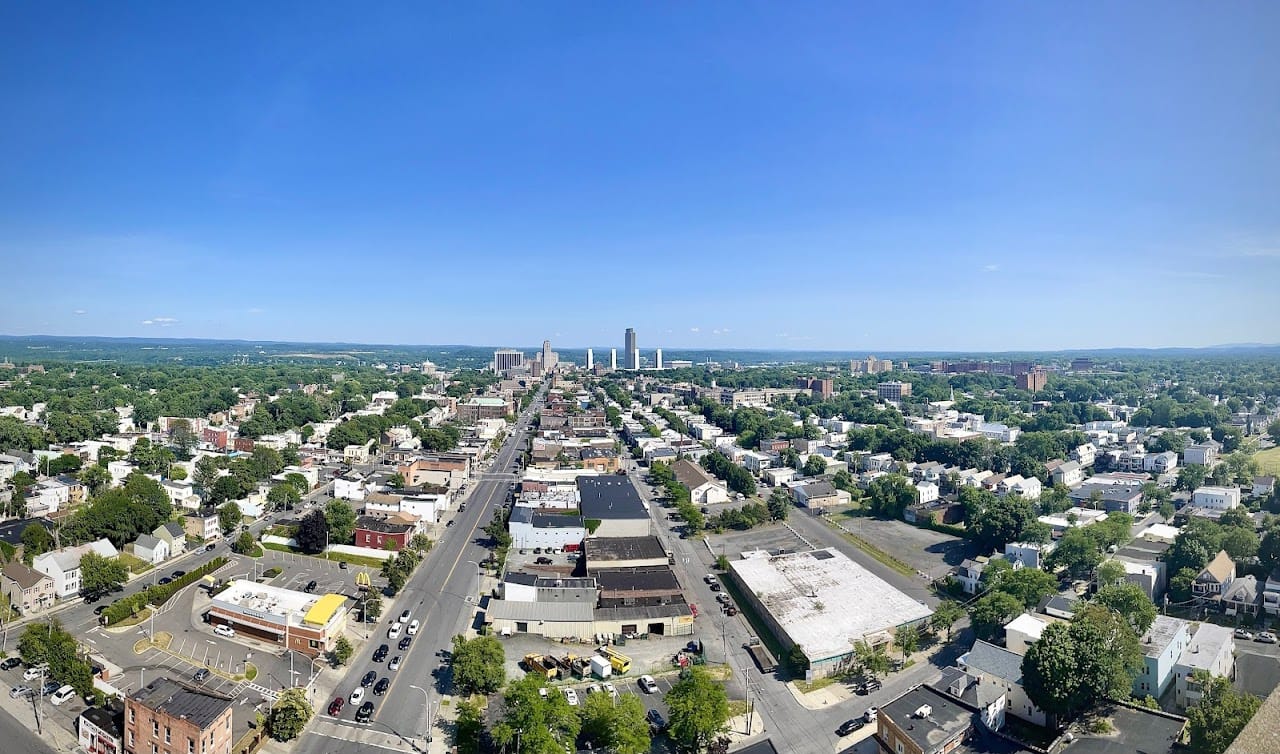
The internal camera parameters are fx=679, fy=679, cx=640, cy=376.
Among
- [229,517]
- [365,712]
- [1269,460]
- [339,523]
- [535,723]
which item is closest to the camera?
[535,723]

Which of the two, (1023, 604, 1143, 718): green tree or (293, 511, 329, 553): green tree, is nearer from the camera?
(1023, 604, 1143, 718): green tree

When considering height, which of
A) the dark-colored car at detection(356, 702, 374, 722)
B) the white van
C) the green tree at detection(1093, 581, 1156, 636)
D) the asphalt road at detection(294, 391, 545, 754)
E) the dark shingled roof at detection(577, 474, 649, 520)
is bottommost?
the asphalt road at detection(294, 391, 545, 754)

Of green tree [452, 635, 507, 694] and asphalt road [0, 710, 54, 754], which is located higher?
green tree [452, 635, 507, 694]

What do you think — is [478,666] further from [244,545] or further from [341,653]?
[244,545]

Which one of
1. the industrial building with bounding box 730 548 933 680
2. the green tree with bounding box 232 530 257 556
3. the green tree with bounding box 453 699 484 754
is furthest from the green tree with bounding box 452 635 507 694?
the green tree with bounding box 232 530 257 556

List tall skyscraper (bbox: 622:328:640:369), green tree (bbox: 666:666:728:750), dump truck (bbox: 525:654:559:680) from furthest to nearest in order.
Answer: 1. tall skyscraper (bbox: 622:328:640:369)
2. dump truck (bbox: 525:654:559:680)
3. green tree (bbox: 666:666:728:750)

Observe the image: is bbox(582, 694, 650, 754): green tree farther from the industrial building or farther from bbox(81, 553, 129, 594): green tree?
bbox(81, 553, 129, 594): green tree

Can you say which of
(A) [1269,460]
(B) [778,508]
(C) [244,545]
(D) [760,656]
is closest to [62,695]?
(C) [244,545]
